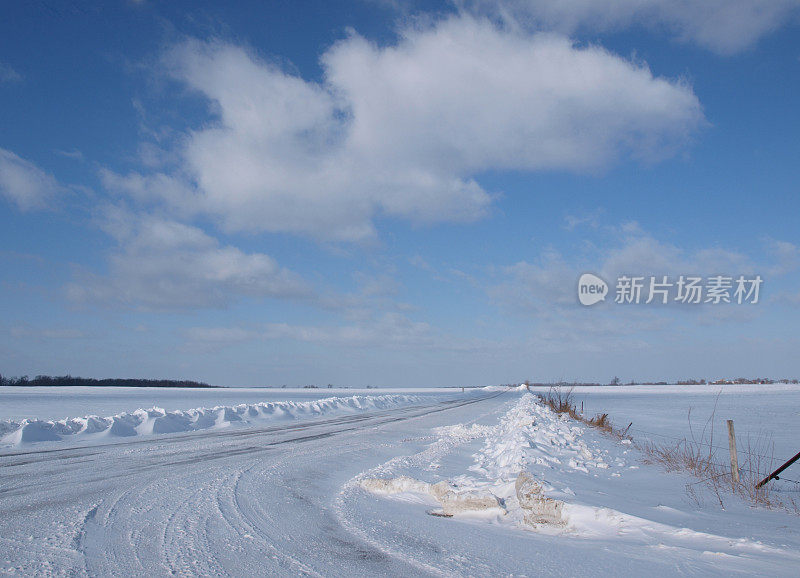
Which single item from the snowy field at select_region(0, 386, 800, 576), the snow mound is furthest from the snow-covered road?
the snow mound

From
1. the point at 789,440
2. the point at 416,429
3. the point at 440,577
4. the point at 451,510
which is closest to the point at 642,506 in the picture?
the point at 451,510

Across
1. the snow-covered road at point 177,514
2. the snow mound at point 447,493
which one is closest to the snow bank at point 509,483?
the snow mound at point 447,493

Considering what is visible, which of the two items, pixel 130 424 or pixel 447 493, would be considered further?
pixel 130 424

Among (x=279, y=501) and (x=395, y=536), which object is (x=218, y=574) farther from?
(x=279, y=501)

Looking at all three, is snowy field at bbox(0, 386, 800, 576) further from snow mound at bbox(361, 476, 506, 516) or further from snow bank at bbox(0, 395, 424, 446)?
snow bank at bbox(0, 395, 424, 446)

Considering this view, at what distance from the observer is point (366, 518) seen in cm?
610

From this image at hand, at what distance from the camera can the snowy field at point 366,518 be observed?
442 centimetres

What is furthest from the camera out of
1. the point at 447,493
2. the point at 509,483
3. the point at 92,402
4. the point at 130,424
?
the point at 92,402

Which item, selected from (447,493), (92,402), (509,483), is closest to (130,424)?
(447,493)

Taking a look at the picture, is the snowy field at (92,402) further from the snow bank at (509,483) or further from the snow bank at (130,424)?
the snow bank at (509,483)

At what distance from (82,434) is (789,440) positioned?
80.0ft

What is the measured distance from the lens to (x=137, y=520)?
18.2 feet

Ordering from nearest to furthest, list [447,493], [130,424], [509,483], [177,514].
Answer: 1. [177,514]
2. [447,493]
3. [509,483]
4. [130,424]

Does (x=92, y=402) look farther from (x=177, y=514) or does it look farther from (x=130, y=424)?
(x=177, y=514)
